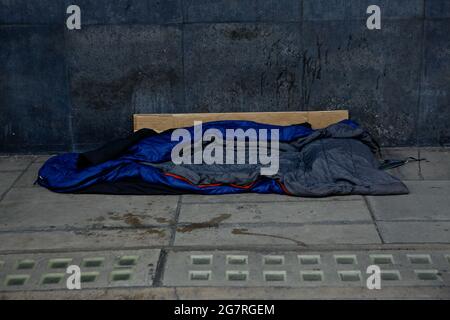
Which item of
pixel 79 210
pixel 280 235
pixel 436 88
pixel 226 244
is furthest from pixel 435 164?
pixel 79 210

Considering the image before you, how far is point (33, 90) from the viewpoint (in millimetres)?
7219

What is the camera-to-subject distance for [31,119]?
7289mm

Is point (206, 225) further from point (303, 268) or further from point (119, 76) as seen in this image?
point (119, 76)

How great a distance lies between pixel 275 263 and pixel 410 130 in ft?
10.2

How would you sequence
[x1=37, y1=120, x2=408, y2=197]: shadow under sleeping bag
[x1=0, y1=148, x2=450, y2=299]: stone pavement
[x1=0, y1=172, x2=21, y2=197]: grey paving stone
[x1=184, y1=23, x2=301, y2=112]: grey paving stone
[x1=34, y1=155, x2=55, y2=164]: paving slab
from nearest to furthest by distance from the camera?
[x1=0, y1=148, x2=450, y2=299]: stone pavement → [x1=37, y1=120, x2=408, y2=197]: shadow under sleeping bag → [x1=0, y1=172, x2=21, y2=197]: grey paving stone → [x1=184, y1=23, x2=301, y2=112]: grey paving stone → [x1=34, y1=155, x2=55, y2=164]: paving slab

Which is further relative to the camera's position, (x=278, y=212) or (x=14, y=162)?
(x=14, y=162)

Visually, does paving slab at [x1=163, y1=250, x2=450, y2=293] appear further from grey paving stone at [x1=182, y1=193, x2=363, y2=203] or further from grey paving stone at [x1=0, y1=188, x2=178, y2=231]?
grey paving stone at [x1=182, y1=193, x2=363, y2=203]

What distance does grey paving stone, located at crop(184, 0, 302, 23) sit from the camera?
6977 millimetres

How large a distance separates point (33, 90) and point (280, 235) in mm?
3357

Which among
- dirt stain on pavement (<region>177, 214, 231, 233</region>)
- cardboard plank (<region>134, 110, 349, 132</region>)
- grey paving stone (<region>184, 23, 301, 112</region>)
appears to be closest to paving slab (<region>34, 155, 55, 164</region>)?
cardboard plank (<region>134, 110, 349, 132</region>)

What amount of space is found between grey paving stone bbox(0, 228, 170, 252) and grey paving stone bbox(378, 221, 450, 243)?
5.35 ft

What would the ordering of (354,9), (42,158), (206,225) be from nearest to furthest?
(206,225)
(354,9)
(42,158)
